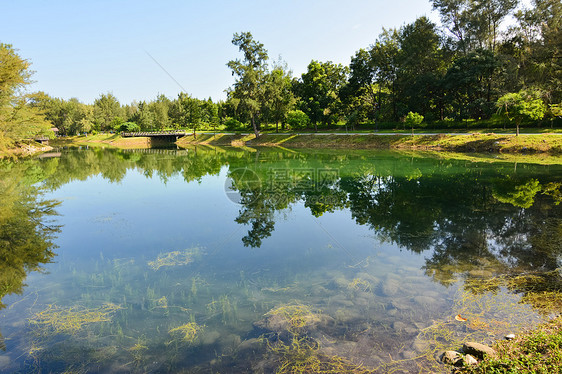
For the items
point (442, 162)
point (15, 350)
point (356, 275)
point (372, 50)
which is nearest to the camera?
point (15, 350)

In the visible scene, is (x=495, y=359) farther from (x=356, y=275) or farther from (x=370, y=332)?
(x=356, y=275)

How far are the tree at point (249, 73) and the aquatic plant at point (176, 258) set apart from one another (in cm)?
5331

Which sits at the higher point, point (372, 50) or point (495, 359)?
point (372, 50)

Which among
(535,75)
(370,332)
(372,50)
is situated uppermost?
(372,50)

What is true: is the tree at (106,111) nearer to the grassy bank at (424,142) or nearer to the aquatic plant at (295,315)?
the grassy bank at (424,142)

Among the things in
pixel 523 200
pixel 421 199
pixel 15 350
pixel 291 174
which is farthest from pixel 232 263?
pixel 291 174

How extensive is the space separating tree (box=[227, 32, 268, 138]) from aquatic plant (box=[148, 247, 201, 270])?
175 ft

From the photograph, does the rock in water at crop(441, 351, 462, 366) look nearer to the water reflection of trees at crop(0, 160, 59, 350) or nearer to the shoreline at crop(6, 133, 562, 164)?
the water reflection of trees at crop(0, 160, 59, 350)

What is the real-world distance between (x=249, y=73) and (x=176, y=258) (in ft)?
187

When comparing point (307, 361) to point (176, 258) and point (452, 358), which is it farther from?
point (176, 258)

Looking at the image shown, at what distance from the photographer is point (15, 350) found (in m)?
6.95

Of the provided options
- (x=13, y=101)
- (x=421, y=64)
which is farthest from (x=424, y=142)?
(x=13, y=101)

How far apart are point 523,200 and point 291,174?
18.2 m

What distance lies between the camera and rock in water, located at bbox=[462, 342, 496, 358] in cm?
593
